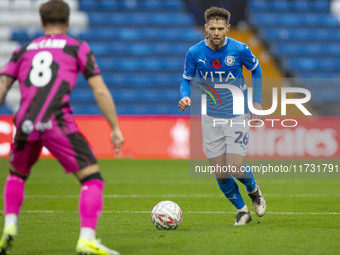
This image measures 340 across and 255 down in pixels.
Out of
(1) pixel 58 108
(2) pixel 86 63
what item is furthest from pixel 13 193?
(2) pixel 86 63

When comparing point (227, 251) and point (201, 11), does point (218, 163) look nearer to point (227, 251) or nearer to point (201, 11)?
point (227, 251)

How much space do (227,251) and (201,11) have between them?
22.0 meters

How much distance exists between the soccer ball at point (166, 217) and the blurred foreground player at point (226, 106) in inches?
28.5

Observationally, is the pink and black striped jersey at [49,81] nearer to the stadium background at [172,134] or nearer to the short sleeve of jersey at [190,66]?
the stadium background at [172,134]

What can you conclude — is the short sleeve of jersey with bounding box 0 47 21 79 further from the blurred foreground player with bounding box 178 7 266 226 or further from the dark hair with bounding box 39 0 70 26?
the blurred foreground player with bounding box 178 7 266 226

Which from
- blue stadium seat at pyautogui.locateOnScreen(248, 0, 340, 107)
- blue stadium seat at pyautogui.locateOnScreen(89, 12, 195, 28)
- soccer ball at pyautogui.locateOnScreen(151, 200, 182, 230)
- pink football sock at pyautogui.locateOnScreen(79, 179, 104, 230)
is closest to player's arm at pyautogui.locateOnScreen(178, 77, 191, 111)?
soccer ball at pyautogui.locateOnScreen(151, 200, 182, 230)

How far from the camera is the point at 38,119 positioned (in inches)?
183

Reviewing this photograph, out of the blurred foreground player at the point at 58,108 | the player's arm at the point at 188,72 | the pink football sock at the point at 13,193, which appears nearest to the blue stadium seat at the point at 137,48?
the player's arm at the point at 188,72

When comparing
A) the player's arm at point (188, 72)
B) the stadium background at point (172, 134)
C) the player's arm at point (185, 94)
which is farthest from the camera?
the player's arm at point (188, 72)

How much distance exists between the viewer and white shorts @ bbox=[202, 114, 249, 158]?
6.76 metres

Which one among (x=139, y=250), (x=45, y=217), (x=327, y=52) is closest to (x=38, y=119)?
(x=139, y=250)

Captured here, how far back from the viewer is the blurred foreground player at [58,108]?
4660mm

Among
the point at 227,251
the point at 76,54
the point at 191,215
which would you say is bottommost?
the point at 191,215

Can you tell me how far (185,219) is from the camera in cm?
725
